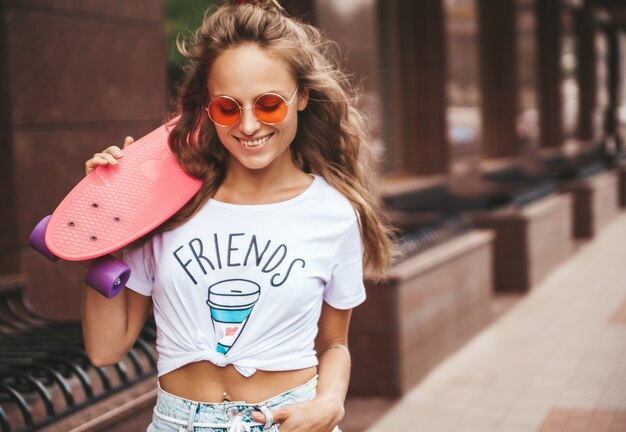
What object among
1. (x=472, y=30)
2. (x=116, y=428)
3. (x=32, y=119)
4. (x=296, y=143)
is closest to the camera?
(x=296, y=143)

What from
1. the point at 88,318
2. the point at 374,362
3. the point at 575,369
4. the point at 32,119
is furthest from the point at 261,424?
the point at 575,369

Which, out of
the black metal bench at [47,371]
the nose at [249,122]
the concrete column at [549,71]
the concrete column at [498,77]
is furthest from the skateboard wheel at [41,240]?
the concrete column at [549,71]

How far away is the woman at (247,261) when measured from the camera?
215 centimetres

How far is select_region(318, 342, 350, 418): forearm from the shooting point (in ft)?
7.42

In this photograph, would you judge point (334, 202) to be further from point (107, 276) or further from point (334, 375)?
point (107, 276)

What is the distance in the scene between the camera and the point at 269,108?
2.17 m

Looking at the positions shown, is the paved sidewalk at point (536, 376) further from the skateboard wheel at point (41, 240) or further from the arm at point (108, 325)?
the skateboard wheel at point (41, 240)

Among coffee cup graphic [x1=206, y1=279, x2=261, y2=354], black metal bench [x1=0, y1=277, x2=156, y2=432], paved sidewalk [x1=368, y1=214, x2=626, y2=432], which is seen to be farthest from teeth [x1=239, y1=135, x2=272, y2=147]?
paved sidewalk [x1=368, y1=214, x2=626, y2=432]

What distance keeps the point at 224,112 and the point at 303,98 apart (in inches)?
9.8

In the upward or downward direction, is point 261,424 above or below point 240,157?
below

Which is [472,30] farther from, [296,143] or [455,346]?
[296,143]

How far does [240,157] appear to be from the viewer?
2219 mm

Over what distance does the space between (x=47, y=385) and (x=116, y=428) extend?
0.41m

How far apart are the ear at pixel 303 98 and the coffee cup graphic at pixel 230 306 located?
48cm
